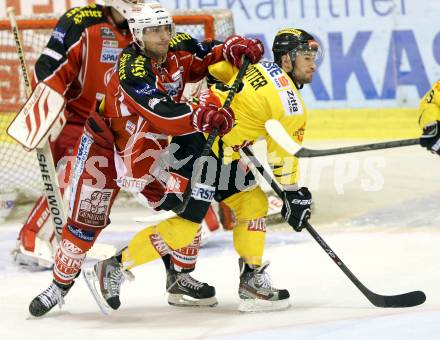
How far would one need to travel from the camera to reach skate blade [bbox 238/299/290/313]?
4109 mm

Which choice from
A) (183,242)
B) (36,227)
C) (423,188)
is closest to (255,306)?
(183,242)

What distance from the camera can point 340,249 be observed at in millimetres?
5148

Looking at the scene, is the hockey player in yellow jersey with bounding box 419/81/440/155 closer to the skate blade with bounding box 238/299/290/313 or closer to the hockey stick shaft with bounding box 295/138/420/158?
the hockey stick shaft with bounding box 295/138/420/158

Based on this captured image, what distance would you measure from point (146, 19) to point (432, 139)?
1020 mm

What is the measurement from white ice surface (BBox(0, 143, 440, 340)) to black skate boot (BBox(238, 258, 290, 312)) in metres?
0.06

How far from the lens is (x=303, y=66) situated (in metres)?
4.07

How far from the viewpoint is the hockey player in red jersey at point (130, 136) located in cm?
386

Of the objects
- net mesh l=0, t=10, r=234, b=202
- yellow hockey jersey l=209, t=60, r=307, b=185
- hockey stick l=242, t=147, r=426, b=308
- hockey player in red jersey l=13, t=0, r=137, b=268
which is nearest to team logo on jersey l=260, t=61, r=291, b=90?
yellow hockey jersey l=209, t=60, r=307, b=185

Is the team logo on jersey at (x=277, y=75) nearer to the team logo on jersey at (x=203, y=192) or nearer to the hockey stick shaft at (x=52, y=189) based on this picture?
the team logo on jersey at (x=203, y=192)

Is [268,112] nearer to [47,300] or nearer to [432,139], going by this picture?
[432,139]

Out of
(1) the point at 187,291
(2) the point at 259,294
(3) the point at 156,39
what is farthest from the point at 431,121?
(1) the point at 187,291

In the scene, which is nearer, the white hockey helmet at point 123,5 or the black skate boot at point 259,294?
the black skate boot at point 259,294

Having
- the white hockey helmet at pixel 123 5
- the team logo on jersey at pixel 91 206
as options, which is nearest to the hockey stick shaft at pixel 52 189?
the white hockey helmet at pixel 123 5

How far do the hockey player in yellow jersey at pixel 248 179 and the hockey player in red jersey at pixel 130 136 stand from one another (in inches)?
2.3
